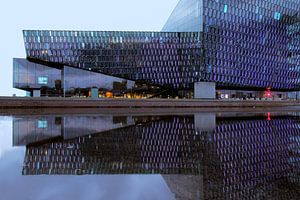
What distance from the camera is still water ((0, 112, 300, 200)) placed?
18.3 ft

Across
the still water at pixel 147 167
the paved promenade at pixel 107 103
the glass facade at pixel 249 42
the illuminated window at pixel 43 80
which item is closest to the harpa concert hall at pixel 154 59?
the illuminated window at pixel 43 80

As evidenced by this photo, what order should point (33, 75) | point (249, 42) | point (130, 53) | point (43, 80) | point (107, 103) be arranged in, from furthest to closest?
point (249, 42), point (33, 75), point (43, 80), point (130, 53), point (107, 103)

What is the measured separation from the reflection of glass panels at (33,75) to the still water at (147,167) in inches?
2128

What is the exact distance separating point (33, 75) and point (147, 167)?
2486 inches

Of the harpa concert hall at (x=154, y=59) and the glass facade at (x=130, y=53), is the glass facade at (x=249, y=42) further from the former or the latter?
the glass facade at (x=130, y=53)

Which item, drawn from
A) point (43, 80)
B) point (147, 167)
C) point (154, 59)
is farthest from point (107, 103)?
point (147, 167)

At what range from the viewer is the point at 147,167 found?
770cm

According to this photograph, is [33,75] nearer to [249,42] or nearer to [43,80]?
[43,80]

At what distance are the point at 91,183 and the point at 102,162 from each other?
218 centimetres

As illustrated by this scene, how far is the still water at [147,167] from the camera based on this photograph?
5566 millimetres

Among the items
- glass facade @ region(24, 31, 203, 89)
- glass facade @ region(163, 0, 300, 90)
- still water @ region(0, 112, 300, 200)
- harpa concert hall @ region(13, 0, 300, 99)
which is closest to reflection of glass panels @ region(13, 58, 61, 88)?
harpa concert hall @ region(13, 0, 300, 99)

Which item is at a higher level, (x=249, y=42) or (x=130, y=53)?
(x=249, y=42)

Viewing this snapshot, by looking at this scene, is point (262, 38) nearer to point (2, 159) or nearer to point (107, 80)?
point (107, 80)

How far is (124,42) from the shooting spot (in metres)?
61.0
